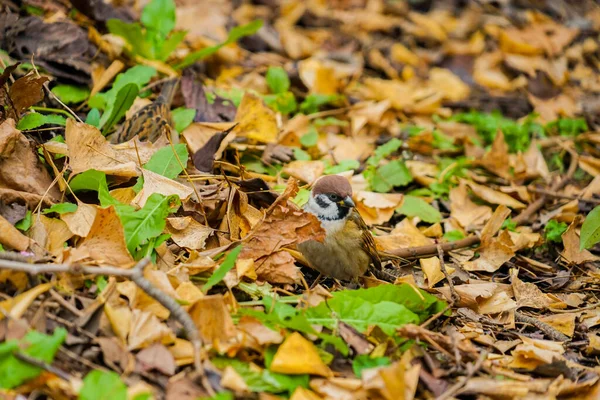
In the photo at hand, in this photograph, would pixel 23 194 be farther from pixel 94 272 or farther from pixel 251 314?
pixel 251 314

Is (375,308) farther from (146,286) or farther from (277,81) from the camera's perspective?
(277,81)

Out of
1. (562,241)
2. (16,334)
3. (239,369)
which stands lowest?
(562,241)

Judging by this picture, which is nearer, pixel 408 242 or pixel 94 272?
pixel 94 272

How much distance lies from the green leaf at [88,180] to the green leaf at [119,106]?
28.1 inches

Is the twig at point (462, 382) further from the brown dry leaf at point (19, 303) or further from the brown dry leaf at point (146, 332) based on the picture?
the brown dry leaf at point (19, 303)

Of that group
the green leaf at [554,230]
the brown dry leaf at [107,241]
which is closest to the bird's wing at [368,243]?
the green leaf at [554,230]

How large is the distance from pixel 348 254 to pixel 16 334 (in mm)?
1763

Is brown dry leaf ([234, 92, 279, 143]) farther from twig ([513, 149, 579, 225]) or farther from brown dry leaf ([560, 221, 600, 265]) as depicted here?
brown dry leaf ([560, 221, 600, 265])

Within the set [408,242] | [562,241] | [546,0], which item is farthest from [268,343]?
[546,0]

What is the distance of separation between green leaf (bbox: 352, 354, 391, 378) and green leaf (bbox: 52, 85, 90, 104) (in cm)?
248

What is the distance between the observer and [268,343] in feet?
8.65

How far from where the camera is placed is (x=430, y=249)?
3945mm

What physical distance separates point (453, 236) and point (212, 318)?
2.05 m

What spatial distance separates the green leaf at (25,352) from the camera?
224cm
